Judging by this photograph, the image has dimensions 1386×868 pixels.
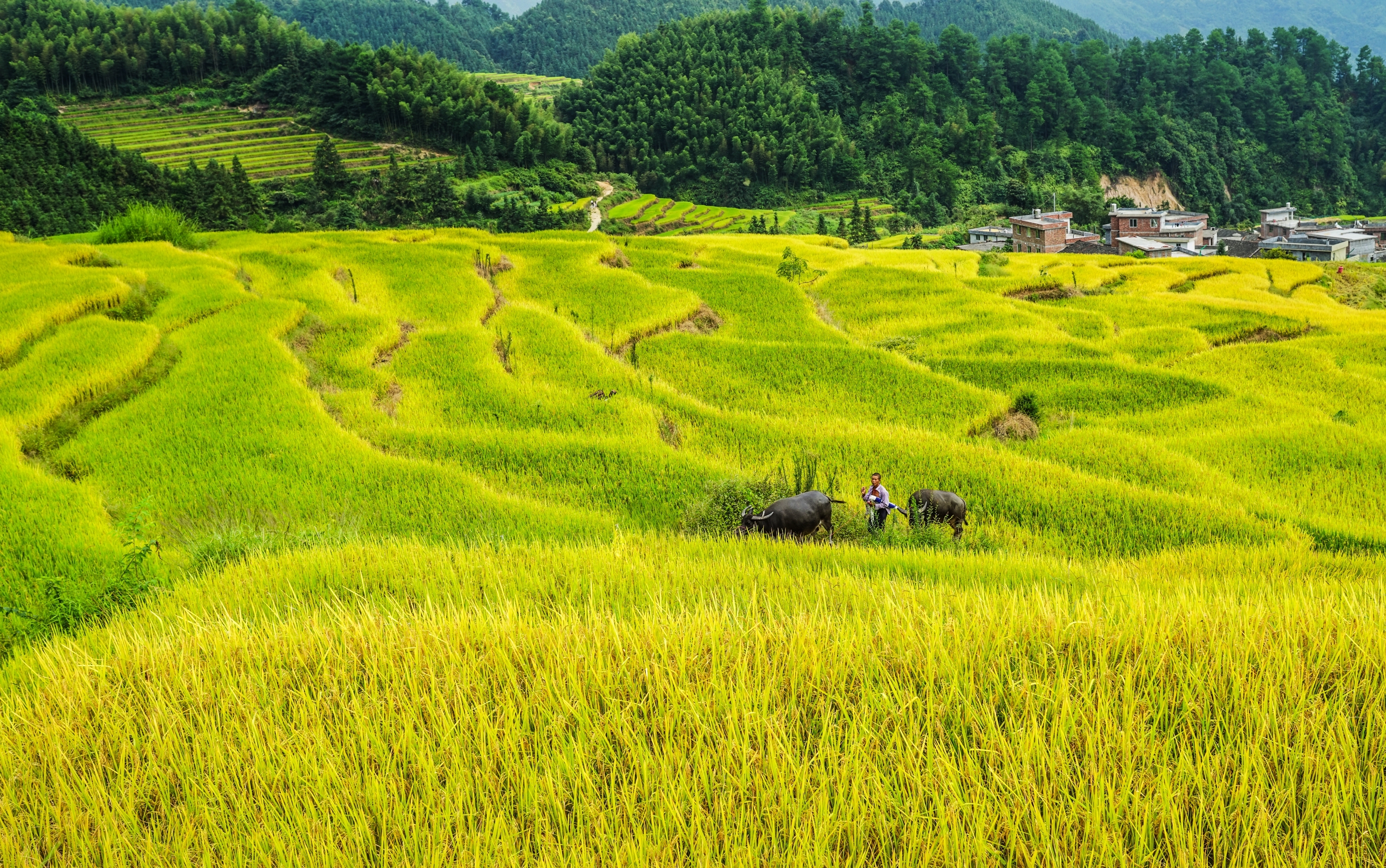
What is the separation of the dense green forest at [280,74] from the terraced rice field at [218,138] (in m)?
4.18

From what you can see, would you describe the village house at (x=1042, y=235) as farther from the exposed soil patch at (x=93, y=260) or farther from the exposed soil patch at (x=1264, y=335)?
the exposed soil patch at (x=93, y=260)

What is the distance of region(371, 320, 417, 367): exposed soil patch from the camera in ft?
52.9

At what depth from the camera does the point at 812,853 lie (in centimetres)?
200

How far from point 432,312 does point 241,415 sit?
318 inches

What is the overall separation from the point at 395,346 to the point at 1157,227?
82.0m

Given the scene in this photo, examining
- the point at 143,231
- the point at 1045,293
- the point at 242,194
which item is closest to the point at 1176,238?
the point at 1045,293

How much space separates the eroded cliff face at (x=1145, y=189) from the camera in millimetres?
107562

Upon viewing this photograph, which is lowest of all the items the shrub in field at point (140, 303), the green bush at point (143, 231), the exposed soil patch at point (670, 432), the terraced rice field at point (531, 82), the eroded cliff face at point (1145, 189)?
the exposed soil patch at point (670, 432)

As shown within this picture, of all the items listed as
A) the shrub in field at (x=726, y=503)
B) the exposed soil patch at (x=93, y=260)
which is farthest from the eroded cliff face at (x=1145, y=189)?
the exposed soil patch at (x=93, y=260)

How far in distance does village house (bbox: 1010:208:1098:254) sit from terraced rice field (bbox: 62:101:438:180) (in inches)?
2490

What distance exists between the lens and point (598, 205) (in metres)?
79.2

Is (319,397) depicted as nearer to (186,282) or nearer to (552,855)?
(186,282)

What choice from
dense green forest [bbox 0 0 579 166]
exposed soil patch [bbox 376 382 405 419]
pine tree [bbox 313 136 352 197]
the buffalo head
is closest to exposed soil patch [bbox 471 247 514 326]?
exposed soil patch [bbox 376 382 405 419]

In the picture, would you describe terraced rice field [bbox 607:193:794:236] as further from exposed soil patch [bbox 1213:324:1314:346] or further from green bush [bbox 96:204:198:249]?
exposed soil patch [bbox 1213:324:1314:346]
